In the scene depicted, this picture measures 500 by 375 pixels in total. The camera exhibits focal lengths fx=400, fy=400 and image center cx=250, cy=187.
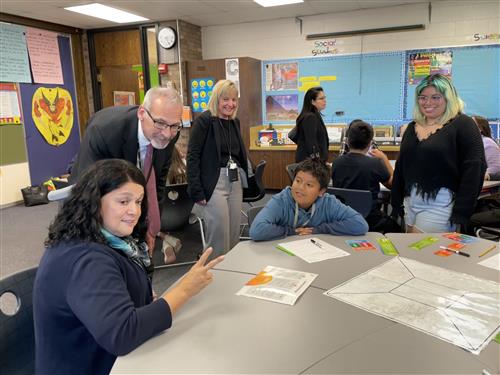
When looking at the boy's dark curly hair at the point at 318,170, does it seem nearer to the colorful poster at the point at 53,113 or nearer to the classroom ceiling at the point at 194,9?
the classroom ceiling at the point at 194,9

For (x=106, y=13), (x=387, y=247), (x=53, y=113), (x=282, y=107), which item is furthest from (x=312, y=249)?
(x=53, y=113)

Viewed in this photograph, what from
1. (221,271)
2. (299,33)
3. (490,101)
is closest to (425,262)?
(221,271)

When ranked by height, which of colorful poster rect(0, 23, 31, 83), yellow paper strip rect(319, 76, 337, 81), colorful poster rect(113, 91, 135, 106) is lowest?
colorful poster rect(113, 91, 135, 106)

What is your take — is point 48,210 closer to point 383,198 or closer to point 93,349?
point 383,198

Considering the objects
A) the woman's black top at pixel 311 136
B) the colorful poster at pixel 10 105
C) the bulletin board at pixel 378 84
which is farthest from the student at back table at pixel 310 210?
the colorful poster at pixel 10 105

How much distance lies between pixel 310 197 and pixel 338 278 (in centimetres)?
68

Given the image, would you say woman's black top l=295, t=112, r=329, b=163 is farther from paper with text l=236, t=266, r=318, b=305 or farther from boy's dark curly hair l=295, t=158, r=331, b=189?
paper with text l=236, t=266, r=318, b=305

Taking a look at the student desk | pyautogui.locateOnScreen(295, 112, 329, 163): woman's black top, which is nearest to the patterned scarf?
the student desk

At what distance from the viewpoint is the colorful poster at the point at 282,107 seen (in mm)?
6270

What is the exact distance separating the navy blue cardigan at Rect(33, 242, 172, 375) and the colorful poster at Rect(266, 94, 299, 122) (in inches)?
213

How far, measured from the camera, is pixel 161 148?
208 cm

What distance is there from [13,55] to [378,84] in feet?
16.9

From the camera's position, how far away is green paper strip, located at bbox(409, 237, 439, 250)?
181cm

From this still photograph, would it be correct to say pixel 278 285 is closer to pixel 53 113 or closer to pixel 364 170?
pixel 364 170
